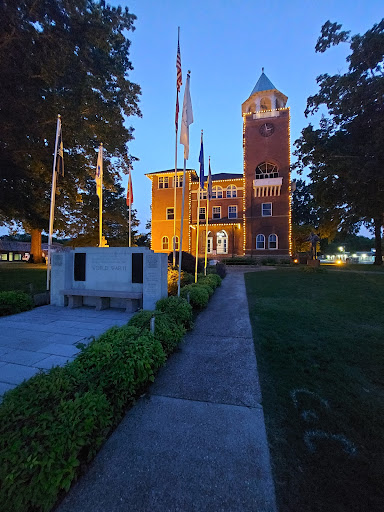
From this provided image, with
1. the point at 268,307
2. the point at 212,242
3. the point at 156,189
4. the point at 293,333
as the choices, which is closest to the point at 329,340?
the point at 293,333

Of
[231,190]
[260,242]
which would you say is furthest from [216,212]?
[260,242]

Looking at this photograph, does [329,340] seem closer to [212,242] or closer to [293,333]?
[293,333]

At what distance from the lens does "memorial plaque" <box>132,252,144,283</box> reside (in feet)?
26.4

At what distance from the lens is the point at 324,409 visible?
2996 mm

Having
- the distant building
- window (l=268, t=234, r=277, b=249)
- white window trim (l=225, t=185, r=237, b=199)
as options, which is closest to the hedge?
window (l=268, t=234, r=277, b=249)

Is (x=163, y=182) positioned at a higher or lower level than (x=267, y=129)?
lower

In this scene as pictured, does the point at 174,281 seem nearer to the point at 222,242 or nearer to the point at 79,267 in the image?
the point at 79,267

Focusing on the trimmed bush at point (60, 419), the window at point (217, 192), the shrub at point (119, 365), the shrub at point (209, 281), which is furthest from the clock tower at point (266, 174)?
the trimmed bush at point (60, 419)

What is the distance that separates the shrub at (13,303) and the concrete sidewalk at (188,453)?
5.92 m

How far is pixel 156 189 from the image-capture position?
3797cm

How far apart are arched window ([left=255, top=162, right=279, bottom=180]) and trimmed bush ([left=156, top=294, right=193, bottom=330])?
1223 inches

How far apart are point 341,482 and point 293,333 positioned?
12.5 ft

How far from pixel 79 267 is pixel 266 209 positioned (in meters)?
29.0

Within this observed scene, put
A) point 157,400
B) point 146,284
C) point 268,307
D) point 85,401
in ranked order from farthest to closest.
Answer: point 268,307 < point 146,284 < point 157,400 < point 85,401
